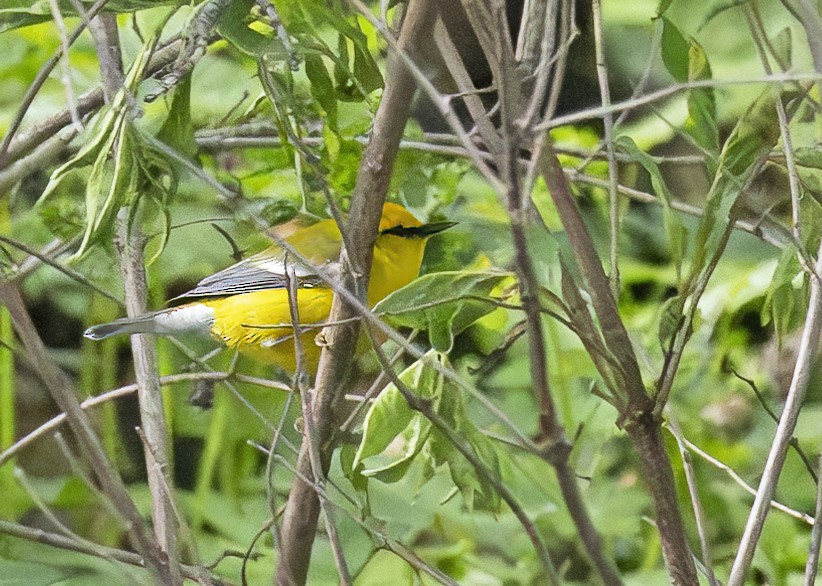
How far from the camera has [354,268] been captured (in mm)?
879

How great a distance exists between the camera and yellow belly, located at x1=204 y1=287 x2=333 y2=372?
1674 millimetres

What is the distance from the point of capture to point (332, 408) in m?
0.98

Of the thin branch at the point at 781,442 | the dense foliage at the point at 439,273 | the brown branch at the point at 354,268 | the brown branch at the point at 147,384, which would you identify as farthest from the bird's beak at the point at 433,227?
the thin branch at the point at 781,442

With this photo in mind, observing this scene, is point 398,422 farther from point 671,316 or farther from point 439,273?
point 671,316

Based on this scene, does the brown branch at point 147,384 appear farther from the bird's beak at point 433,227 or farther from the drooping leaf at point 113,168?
the bird's beak at point 433,227

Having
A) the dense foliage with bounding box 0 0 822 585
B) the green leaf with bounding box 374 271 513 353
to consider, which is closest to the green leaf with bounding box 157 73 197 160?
the dense foliage with bounding box 0 0 822 585


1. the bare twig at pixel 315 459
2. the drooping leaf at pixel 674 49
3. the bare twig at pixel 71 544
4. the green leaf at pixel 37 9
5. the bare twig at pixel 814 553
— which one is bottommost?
the bare twig at pixel 71 544

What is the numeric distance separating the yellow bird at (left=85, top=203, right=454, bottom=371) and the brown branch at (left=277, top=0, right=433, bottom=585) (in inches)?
18.8

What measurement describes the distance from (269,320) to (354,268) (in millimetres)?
980

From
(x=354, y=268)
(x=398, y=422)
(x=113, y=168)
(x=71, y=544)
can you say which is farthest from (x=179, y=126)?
(x=71, y=544)

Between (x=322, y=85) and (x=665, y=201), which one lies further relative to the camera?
(x=322, y=85)

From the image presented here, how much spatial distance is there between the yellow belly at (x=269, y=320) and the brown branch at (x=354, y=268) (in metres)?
0.62

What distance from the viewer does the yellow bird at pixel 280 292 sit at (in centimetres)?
160

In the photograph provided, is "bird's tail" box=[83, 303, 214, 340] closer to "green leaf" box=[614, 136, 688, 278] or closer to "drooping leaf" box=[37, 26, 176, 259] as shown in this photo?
"drooping leaf" box=[37, 26, 176, 259]
